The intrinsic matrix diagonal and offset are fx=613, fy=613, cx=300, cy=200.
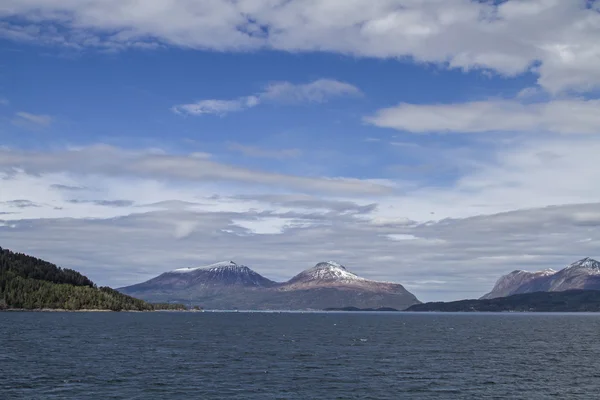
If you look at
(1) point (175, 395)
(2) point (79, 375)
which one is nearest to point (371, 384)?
(1) point (175, 395)

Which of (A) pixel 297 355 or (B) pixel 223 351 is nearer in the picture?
(A) pixel 297 355

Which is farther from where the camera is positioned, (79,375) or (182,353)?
(182,353)

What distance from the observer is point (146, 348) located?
149m

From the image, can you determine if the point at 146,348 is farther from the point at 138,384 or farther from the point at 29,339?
the point at 138,384

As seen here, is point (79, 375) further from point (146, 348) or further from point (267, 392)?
point (146, 348)

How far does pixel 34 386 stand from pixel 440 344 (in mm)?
114848

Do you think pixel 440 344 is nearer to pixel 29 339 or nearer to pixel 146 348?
pixel 146 348

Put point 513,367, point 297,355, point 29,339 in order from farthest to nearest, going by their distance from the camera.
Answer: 1. point 29,339
2. point 297,355
3. point 513,367

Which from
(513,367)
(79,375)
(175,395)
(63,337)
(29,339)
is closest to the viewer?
(175,395)

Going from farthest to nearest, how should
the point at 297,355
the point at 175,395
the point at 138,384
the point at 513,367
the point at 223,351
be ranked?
the point at 223,351 → the point at 297,355 → the point at 513,367 → the point at 138,384 → the point at 175,395

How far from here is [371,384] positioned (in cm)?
9331

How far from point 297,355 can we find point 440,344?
54.1 m

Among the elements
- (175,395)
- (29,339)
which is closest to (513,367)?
(175,395)

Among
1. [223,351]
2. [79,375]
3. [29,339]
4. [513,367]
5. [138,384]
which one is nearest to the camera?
[138,384]
